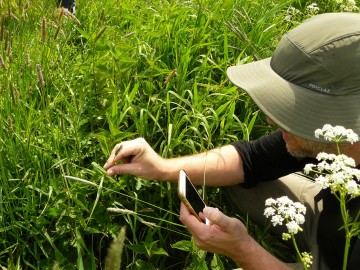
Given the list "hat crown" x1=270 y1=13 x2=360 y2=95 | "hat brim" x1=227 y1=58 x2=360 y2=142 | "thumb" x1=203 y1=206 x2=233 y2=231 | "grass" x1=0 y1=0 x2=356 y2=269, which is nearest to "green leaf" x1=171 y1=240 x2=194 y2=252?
"grass" x1=0 y1=0 x2=356 y2=269

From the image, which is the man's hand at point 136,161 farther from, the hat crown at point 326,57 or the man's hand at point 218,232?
the hat crown at point 326,57

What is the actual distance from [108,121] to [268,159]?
70 centimetres

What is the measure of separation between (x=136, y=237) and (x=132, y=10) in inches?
56.0

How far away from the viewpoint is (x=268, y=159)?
2477mm

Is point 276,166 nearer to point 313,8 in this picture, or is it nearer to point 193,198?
point 193,198

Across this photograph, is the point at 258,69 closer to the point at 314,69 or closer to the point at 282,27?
the point at 314,69

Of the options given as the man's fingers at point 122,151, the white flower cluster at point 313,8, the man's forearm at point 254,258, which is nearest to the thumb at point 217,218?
the man's forearm at point 254,258

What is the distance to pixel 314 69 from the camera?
2.02m

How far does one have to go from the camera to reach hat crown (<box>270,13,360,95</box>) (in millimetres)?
1995

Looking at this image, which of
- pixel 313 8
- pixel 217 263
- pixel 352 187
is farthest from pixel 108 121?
pixel 313 8

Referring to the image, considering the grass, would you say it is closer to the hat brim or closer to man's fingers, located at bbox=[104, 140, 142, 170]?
man's fingers, located at bbox=[104, 140, 142, 170]

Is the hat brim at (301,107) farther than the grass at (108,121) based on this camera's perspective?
No

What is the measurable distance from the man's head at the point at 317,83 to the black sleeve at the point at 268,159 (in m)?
0.43

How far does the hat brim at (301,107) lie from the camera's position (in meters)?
1.95
